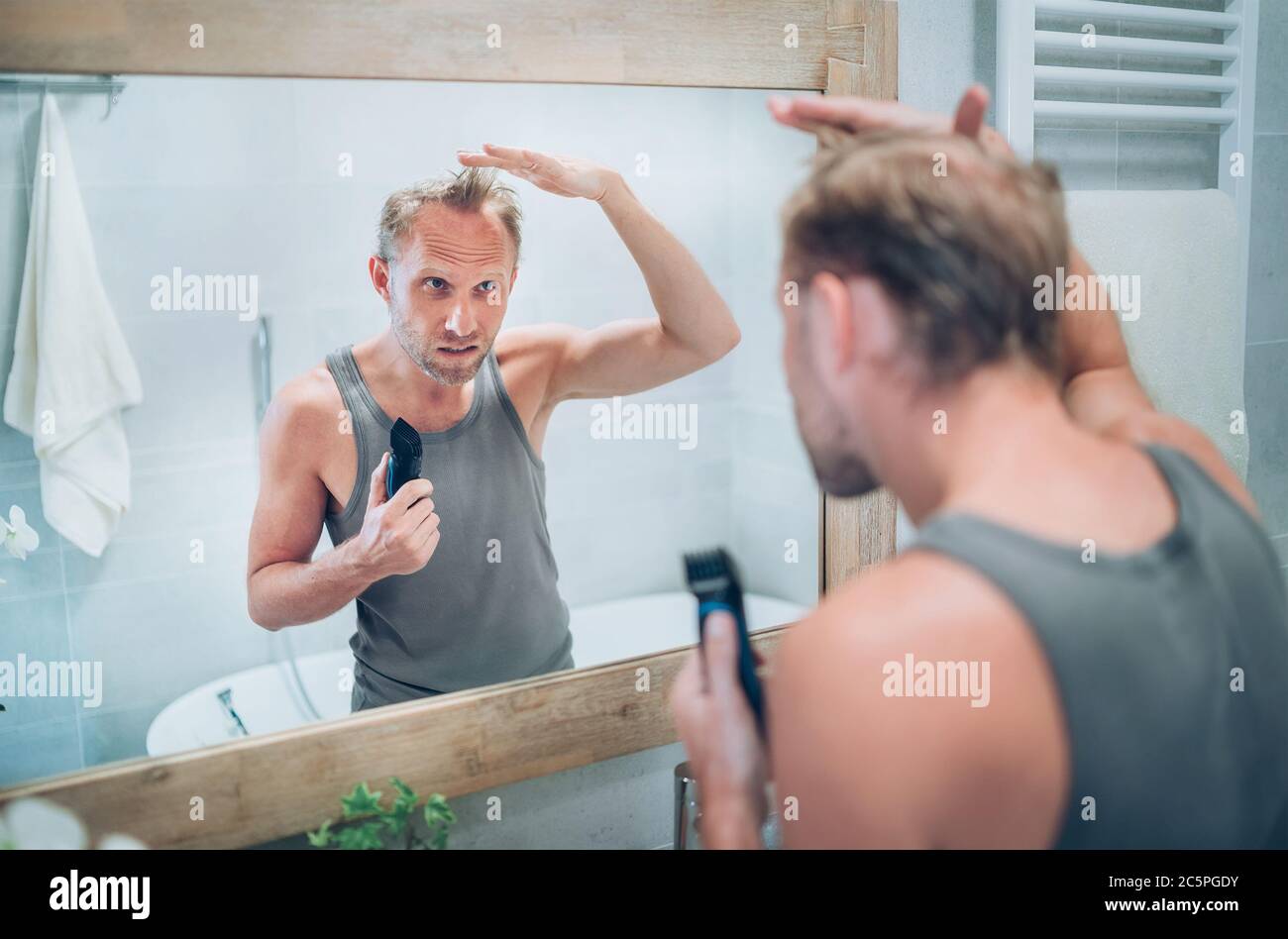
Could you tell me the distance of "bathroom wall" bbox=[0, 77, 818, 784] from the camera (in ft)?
2.88

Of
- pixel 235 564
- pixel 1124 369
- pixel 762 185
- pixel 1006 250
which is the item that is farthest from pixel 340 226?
pixel 1124 369

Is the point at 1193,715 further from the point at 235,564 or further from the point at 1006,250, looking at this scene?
the point at 235,564

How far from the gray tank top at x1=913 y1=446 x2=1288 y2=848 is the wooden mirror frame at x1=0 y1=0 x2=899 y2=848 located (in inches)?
20.6

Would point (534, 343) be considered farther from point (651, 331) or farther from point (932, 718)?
point (932, 718)

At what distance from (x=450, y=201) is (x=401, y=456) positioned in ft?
0.77

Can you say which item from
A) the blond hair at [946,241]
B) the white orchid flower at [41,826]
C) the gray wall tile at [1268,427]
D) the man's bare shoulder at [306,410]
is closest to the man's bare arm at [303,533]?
the man's bare shoulder at [306,410]

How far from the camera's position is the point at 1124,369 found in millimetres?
872

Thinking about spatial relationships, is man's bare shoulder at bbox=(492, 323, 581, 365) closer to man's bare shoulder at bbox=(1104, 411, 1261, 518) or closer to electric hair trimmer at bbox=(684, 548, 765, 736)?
electric hair trimmer at bbox=(684, 548, 765, 736)

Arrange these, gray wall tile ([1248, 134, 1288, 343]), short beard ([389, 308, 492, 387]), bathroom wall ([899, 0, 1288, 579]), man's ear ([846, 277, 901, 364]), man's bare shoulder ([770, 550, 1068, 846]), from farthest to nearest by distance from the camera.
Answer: gray wall tile ([1248, 134, 1288, 343]) → bathroom wall ([899, 0, 1288, 579]) → short beard ([389, 308, 492, 387]) → man's ear ([846, 277, 901, 364]) → man's bare shoulder ([770, 550, 1068, 846])

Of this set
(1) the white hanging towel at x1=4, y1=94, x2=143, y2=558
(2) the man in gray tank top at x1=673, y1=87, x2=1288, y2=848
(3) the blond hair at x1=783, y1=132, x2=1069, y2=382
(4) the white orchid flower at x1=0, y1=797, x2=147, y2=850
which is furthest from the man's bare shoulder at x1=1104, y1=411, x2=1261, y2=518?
(4) the white orchid flower at x1=0, y1=797, x2=147, y2=850

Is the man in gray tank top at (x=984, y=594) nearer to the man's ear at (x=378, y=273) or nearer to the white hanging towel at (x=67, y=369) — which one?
the man's ear at (x=378, y=273)

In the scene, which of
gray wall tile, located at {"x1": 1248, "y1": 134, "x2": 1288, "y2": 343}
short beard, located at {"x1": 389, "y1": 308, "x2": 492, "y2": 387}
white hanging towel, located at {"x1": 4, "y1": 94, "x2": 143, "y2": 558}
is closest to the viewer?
white hanging towel, located at {"x1": 4, "y1": 94, "x2": 143, "y2": 558}

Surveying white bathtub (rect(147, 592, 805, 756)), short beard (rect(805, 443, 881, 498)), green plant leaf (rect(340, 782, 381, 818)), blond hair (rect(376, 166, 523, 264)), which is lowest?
green plant leaf (rect(340, 782, 381, 818))

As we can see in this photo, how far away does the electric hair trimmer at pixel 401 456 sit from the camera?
972mm
